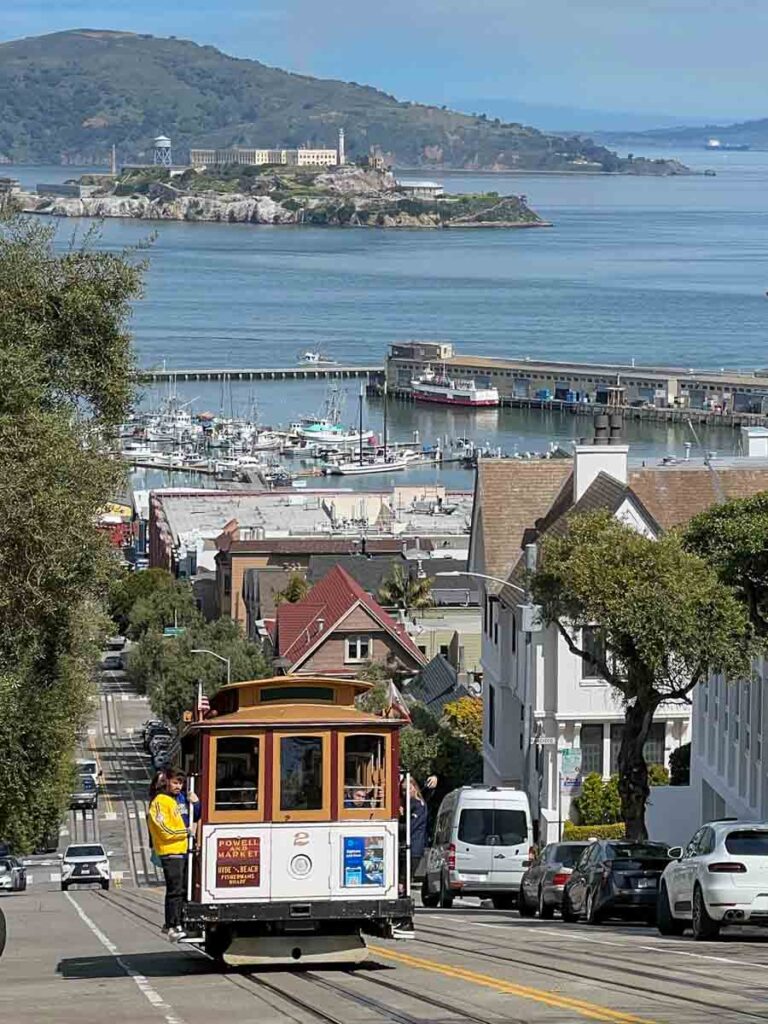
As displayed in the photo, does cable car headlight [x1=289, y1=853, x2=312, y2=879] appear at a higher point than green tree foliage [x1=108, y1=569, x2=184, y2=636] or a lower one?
lower

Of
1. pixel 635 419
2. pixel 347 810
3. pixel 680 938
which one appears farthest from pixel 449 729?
pixel 635 419

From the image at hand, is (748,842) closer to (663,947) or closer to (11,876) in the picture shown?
(663,947)

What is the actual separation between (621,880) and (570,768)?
66.5ft

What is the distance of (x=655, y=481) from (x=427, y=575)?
1563 inches

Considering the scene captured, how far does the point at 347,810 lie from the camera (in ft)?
56.0

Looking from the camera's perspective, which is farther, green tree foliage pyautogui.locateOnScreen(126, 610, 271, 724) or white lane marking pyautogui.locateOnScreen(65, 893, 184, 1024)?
green tree foliage pyautogui.locateOnScreen(126, 610, 271, 724)

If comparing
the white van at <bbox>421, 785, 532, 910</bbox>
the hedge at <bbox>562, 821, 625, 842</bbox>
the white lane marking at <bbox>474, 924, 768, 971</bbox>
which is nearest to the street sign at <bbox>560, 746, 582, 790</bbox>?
the hedge at <bbox>562, 821, 625, 842</bbox>

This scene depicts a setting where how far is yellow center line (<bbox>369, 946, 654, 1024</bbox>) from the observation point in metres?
13.3

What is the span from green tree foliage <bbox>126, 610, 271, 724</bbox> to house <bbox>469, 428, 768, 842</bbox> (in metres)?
18.0

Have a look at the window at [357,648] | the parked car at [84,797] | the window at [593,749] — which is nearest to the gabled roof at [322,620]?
the window at [357,648]

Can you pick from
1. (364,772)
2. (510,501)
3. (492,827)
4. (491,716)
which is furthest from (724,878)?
(510,501)

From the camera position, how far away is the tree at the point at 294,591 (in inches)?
3302

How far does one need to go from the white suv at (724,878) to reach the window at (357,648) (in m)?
48.2

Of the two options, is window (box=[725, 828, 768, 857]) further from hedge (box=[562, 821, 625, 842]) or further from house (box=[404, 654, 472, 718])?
house (box=[404, 654, 472, 718])
